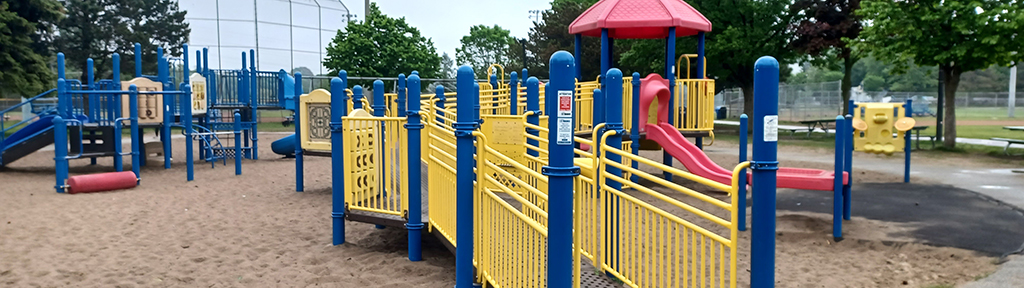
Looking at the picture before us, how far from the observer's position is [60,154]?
11797 mm

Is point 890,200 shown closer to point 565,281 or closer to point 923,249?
point 923,249

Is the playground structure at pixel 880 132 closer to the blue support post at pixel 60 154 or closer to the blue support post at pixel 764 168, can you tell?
the blue support post at pixel 764 168

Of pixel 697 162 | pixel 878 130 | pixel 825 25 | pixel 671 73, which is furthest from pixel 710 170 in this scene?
pixel 825 25

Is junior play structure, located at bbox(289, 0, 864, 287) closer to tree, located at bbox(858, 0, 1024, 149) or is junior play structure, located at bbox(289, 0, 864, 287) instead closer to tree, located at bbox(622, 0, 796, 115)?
tree, located at bbox(858, 0, 1024, 149)

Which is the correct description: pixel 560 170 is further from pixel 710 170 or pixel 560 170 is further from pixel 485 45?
pixel 485 45

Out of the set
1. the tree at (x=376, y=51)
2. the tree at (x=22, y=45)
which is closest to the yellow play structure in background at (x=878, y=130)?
the tree at (x=22, y=45)

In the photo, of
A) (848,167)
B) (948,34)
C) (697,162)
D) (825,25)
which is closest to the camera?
(848,167)

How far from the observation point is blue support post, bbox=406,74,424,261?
20.1 ft

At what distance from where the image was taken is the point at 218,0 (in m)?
42.7

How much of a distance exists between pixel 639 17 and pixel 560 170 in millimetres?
10639

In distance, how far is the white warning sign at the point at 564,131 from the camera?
3.12 meters

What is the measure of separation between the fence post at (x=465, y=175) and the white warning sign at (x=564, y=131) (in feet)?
5.30

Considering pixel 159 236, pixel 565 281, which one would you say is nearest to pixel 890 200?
pixel 565 281

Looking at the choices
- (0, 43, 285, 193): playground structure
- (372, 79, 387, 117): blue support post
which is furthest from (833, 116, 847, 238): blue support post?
(0, 43, 285, 193): playground structure
